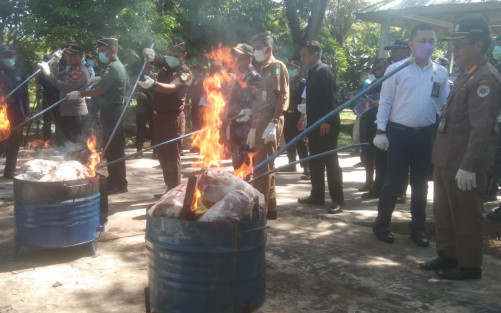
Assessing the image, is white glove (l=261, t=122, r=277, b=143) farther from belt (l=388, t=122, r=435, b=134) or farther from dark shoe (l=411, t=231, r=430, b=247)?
dark shoe (l=411, t=231, r=430, b=247)

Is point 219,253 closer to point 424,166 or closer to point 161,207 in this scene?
point 161,207

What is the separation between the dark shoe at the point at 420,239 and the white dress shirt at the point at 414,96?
116 centimetres

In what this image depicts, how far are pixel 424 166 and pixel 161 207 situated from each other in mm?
3004

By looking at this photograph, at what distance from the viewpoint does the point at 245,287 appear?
3.00 metres

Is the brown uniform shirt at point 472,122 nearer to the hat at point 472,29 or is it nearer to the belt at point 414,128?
the hat at point 472,29

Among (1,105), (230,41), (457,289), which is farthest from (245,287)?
(230,41)

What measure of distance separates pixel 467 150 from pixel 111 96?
4.79 metres

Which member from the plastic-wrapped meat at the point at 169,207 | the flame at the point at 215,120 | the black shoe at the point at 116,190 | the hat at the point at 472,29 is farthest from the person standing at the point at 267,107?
the plastic-wrapped meat at the point at 169,207

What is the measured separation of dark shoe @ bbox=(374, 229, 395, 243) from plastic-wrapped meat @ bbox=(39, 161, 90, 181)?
3037 mm

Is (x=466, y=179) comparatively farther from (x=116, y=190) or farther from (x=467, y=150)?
(x=116, y=190)

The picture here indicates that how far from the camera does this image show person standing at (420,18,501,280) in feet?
12.6

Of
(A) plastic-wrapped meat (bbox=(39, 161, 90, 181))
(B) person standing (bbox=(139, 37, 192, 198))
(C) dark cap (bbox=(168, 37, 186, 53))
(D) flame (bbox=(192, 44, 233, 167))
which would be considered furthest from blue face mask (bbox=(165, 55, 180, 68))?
(A) plastic-wrapped meat (bbox=(39, 161, 90, 181))

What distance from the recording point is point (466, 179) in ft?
12.6

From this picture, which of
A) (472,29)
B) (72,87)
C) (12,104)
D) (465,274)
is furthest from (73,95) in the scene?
(465,274)
